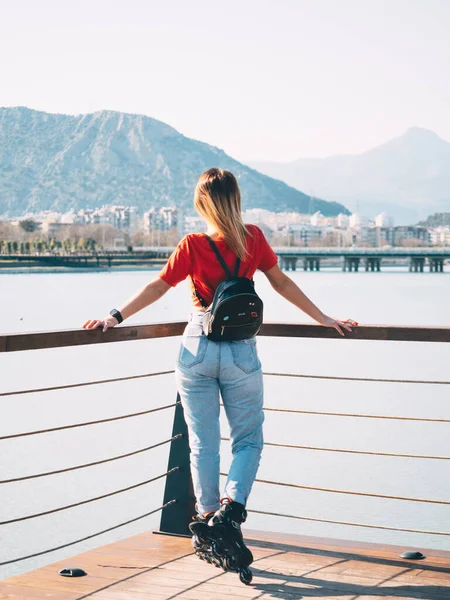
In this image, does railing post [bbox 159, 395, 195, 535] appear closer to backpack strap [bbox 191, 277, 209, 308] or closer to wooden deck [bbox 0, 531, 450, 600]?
wooden deck [bbox 0, 531, 450, 600]

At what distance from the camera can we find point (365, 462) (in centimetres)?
1264

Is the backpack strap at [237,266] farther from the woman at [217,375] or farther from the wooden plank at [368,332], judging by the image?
the wooden plank at [368,332]

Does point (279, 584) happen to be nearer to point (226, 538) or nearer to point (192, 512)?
point (226, 538)

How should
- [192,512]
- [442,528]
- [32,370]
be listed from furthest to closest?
[32,370] → [442,528] → [192,512]

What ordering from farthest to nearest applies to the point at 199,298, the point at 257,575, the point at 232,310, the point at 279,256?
the point at 279,256, the point at 257,575, the point at 199,298, the point at 232,310

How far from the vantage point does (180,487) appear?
350 centimetres

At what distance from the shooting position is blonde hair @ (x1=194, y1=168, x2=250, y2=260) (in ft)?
9.30

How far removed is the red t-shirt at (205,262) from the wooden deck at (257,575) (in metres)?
0.95

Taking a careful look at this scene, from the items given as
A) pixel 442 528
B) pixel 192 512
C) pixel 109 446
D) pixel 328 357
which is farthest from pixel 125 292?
pixel 192 512

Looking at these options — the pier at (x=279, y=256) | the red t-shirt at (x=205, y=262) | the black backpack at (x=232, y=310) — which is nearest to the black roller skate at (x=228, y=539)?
the black backpack at (x=232, y=310)

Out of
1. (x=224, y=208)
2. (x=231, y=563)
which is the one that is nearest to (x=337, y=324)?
(x=224, y=208)

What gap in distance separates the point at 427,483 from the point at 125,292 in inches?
1861

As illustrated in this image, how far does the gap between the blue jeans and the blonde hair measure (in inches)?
10.8

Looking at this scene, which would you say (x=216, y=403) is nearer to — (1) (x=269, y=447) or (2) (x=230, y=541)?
(2) (x=230, y=541)
